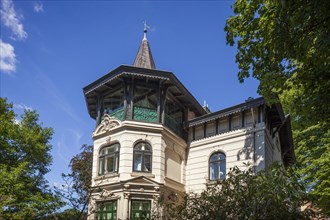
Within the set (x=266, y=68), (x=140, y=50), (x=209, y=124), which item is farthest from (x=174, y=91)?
(x=266, y=68)

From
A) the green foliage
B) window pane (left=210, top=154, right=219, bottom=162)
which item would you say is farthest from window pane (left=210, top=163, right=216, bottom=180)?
the green foliage

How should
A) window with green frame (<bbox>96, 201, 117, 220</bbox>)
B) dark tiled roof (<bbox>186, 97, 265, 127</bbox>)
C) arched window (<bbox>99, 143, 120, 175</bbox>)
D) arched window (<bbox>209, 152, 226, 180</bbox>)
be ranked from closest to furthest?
window with green frame (<bbox>96, 201, 117, 220</bbox>), dark tiled roof (<bbox>186, 97, 265, 127</bbox>), arched window (<bbox>99, 143, 120, 175</bbox>), arched window (<bbox>209, 152, 226, 180</bbox>)

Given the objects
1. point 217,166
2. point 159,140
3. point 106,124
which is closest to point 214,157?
point 217,166

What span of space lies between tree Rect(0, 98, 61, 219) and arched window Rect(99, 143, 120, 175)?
Result: 501cm

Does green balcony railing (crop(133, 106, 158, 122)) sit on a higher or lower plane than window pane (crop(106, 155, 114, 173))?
higher

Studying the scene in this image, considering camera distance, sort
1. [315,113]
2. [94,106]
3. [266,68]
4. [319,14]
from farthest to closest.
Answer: [94,106]
[266,68]
[315,113]
[319,14]

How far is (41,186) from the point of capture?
24219mm

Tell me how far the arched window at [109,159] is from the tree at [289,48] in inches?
300

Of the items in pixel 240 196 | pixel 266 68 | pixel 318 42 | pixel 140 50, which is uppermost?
pixel 140 50

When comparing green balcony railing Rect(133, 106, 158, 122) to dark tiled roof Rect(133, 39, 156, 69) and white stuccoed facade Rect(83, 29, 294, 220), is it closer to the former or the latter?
white stuccoed facade Rect(83, 29, 294, 220)

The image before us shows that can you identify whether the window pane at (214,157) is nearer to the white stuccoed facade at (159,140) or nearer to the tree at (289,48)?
the white stuccoed facade at (159,140)

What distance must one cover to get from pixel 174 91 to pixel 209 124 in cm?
255

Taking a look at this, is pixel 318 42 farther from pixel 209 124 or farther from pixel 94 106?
pixel 94 106

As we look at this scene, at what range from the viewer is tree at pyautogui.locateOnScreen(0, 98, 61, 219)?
19.8 m
